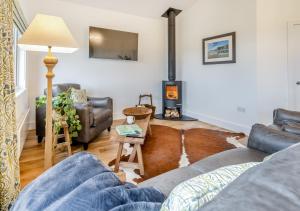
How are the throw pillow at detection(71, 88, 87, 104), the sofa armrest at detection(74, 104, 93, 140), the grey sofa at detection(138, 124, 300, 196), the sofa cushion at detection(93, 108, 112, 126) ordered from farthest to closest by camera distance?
the throw pillow at detection(71, 88, 87, 104) → the sofa cushion at detection(93, 108, 112, 126) → the sofa armrest at detection(74, 104, 93, 140) → the grey sofa at detection(138, 124, 300, 196)

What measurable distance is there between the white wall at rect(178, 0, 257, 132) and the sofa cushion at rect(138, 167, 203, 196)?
9.05 feet

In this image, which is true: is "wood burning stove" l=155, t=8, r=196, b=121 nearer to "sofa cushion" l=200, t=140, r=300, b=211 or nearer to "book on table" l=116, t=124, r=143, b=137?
"book on table" l=116, t=124, r=143, b=137

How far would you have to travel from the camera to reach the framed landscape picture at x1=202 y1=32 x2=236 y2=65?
379cm

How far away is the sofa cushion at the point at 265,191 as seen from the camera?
0.37m

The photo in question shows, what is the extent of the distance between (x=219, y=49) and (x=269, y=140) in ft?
9.71

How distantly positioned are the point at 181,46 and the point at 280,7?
2.25 m

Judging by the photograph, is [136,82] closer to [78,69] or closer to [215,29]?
[78,69]

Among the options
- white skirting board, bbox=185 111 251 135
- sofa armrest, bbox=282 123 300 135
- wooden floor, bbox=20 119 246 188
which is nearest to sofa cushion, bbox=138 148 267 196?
sofa armrest, bbox=282 123 300 135

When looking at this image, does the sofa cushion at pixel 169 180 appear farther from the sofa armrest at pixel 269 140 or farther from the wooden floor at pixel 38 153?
the wooden floor at pixel 38 153

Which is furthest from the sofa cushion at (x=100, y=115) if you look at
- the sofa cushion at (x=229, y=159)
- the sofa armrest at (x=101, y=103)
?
the sofa cushion at (x=229, y=159)

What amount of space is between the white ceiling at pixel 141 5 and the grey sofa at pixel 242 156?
3.82m

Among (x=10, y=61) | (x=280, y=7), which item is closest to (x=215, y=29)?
(x=280, y=7)

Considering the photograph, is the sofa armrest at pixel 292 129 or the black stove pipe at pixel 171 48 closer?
the sofa armrest at pixel 292 129

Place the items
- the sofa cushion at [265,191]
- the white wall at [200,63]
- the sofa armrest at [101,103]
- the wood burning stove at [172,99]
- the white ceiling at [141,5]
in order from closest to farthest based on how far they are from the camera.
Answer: the sofa cushion at [265,191] → the white wall at [200,63] → the sofa armrest at [101,103] → the white ceiling at [141,5] → the wood burning stove at [172,99]
